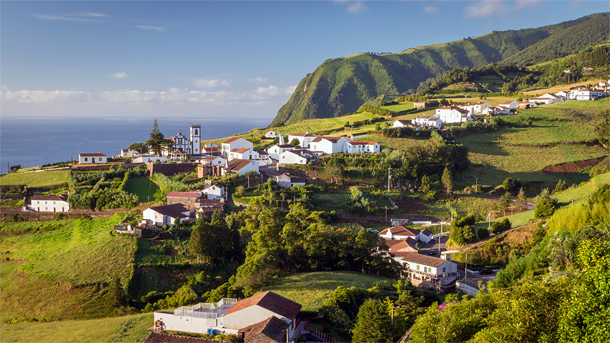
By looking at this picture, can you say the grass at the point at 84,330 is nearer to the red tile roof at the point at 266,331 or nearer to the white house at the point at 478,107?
the red tile roof at the point at 266,331

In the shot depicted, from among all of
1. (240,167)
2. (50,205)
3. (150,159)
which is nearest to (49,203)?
(50,205)

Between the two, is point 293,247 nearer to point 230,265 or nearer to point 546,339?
point 230,265

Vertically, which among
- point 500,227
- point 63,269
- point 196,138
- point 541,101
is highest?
point 541,101

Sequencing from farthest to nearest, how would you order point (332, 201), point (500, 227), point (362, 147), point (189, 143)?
point (189, 143)
point (362, 147)
point (332, 201)
point (500, 227)

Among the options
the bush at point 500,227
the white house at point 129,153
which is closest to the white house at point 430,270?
the bush at point 500,227


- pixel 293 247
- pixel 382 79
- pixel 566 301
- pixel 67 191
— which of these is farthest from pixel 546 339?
pixel 382 79

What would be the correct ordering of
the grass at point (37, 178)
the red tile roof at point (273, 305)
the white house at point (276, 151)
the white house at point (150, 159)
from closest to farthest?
the red tile roof at point (273, 305) → the grass at point (37, 178) → the white house at point (276, 151) → the white house at point (150, 159)

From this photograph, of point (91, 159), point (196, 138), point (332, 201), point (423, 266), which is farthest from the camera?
point (196, 138)

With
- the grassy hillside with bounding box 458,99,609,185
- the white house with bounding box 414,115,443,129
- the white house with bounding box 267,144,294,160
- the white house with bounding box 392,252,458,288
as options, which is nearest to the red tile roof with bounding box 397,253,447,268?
the white house with bounding box 392,252,458,288

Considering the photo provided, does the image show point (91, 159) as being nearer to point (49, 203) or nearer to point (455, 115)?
point (49, 203)
